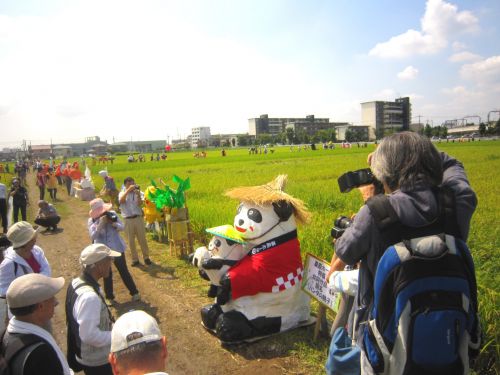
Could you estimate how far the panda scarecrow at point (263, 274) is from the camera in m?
3.83

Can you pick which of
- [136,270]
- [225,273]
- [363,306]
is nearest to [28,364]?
[363,306]

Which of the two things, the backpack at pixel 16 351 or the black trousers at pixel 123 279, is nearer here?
the backpack at pixel 16 351

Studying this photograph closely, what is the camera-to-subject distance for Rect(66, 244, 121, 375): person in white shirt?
8.19 ft

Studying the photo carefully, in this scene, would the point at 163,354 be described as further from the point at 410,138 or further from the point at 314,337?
the point at 314,337

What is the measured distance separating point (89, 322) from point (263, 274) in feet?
6.07

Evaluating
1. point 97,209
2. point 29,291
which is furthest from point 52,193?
point 29,291

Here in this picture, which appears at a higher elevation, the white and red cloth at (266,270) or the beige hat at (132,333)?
the beige hat at (132,333)

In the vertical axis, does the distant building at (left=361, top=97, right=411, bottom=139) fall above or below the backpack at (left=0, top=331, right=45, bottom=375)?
above

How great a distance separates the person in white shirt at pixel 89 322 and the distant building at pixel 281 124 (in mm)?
112952

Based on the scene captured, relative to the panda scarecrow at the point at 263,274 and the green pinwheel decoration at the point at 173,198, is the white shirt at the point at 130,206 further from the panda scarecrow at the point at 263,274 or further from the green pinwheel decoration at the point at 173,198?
the panda scarecrow at the point at 263,274

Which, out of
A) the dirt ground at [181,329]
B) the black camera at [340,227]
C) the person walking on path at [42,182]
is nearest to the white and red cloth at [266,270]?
the dirt ground at [181,329]

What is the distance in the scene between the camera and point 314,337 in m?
3.84

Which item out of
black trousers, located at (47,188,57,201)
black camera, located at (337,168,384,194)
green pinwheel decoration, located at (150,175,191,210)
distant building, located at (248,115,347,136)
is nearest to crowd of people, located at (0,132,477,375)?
black camera, located at (337,168,384,194)

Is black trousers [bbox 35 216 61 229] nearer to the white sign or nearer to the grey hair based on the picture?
the white sign
